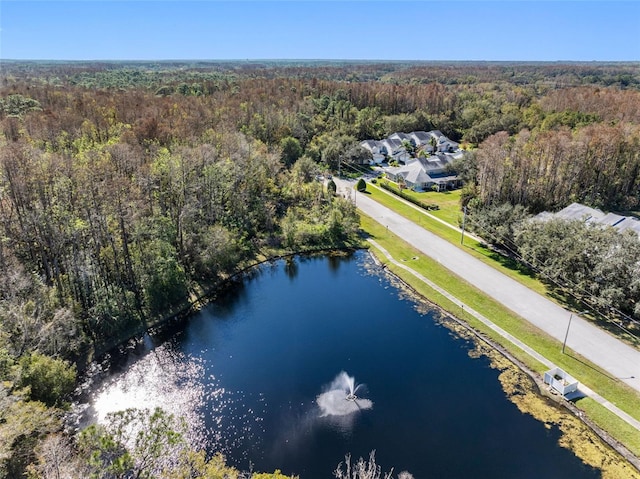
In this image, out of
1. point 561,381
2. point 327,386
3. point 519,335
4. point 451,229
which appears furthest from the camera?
point 451,229

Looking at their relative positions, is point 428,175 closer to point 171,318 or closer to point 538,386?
point 538,386

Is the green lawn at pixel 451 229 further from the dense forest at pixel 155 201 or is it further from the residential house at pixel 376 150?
the residential house at pixel 376 150

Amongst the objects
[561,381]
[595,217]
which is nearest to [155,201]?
[561,381]

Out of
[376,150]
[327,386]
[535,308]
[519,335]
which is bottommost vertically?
[327,386]

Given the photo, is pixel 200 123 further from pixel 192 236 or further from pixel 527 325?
pixel 527 325

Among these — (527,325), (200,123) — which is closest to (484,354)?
(527,325)

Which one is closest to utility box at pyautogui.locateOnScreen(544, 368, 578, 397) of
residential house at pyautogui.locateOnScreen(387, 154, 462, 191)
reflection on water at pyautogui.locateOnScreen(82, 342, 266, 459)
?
reflection on water at pyautogui.locateOnScreen(82, 342, 266, 459)

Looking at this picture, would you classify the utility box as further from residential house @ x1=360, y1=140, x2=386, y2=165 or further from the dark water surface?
residential house @ x1=360, y1=140, x2=386, y2=165
